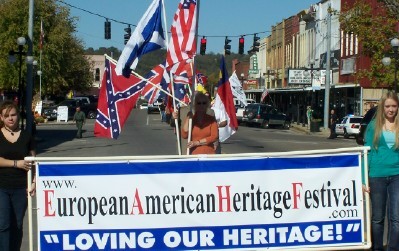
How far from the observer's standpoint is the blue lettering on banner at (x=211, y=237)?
6.98 m

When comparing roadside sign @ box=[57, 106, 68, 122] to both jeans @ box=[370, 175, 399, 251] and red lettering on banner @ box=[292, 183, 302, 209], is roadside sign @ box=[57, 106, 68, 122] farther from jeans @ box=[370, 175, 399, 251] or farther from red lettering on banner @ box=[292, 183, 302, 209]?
red lettering on banner @ box=[292, 183, 302, 209]

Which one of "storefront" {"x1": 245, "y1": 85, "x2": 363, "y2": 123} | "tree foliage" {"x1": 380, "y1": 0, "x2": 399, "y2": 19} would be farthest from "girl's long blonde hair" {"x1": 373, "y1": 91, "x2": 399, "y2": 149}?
"storefront" {"x1": 245, "y1": 85, "x2": 363, "y2": 123}

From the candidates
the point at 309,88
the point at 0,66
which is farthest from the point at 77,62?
the point at 309,88

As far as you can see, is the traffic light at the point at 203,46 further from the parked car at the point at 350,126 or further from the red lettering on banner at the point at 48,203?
the red lettering on banner at the point at 48,203

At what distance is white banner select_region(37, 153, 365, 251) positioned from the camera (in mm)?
7016

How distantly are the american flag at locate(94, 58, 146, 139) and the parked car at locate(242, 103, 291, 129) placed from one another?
4329 centimetres

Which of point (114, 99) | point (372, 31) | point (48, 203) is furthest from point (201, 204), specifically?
point (372, 31)

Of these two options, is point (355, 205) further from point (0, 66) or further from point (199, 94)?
point (0, 66)

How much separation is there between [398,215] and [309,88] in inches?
1846

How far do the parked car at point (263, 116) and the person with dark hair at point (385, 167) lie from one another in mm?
45284

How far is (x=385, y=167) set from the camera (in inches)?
296

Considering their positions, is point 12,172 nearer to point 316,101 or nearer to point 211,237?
point 211,237

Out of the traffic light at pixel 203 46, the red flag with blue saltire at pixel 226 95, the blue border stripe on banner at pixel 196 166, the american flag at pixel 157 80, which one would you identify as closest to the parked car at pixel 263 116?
the traffic light at pixel 203 46

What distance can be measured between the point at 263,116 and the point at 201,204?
152 feet
